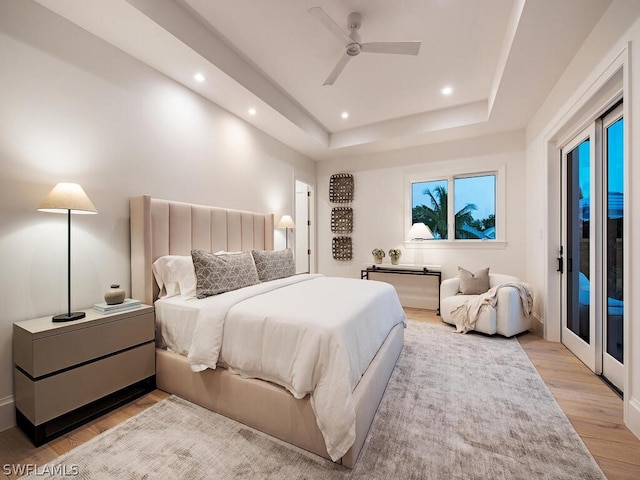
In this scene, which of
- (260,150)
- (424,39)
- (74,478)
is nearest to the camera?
(74,478)

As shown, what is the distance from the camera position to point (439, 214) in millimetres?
4883

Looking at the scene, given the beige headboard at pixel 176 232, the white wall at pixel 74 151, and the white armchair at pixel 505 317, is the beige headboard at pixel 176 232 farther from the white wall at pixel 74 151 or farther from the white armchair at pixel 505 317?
the white armchair at pixel 505 317

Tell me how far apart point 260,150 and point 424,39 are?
8.20 ft

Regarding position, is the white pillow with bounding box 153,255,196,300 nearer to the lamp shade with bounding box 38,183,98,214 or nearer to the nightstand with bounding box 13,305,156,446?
the nightstand with bounding box 13,305,156,446

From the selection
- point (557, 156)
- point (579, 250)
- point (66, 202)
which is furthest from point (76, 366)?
point (557, 156)

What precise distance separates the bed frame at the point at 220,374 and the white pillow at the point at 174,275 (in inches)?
2.5

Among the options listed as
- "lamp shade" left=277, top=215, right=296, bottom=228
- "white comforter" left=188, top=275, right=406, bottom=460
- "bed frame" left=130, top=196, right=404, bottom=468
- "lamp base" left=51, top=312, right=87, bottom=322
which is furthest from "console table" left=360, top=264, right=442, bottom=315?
"lamp base" left=51, top=312, right=87, bottom=322

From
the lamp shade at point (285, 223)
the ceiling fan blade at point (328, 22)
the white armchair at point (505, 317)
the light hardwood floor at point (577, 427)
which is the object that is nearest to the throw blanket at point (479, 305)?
the white armchair at point (505, 317)

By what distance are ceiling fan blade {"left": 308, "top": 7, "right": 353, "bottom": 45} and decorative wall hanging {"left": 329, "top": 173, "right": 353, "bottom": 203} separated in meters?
3.05

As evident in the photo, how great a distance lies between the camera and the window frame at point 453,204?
434 cm

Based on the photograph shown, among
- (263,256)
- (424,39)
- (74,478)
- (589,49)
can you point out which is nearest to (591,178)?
(589,49)

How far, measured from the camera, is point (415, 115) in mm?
4352

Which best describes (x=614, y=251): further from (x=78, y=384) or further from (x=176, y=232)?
(x=78, y=384)

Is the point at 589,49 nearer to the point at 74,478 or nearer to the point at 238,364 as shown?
the point at 238,364
